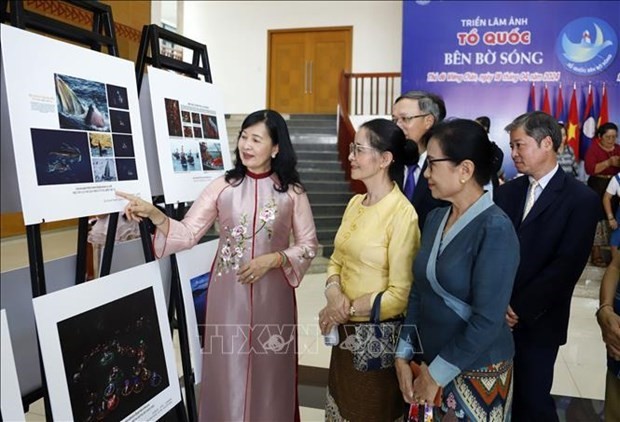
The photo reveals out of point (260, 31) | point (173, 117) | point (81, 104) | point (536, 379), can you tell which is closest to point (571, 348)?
point (536, 379)

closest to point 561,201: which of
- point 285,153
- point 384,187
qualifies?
point 384,187

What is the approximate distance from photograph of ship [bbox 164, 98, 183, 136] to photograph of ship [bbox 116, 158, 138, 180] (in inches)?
12.2

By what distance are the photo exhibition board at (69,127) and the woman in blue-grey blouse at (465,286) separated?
98 centimetres

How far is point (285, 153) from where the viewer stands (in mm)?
1829

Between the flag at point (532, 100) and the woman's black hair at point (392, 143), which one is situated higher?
the flag at point (532, 100)

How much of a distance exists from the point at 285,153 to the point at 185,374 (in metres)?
0.96

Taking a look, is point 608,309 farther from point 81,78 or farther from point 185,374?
point 81,78

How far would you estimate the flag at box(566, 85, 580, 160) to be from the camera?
528 centimetres

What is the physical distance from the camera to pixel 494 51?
574 centimetres

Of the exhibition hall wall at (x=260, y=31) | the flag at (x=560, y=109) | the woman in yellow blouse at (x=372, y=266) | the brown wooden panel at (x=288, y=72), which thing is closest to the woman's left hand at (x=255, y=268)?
the woman in yellow blouse at (x=372, y=266)

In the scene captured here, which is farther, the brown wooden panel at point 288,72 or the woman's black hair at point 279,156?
the brown wooden panel at point 288,72

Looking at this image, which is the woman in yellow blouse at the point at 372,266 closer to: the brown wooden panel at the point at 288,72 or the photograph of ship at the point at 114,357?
the photograph of ship at the point at 114,357

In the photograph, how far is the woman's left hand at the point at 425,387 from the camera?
4.29ft

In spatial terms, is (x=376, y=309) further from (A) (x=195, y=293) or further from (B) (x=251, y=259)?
(A) (x=195, y=293)
